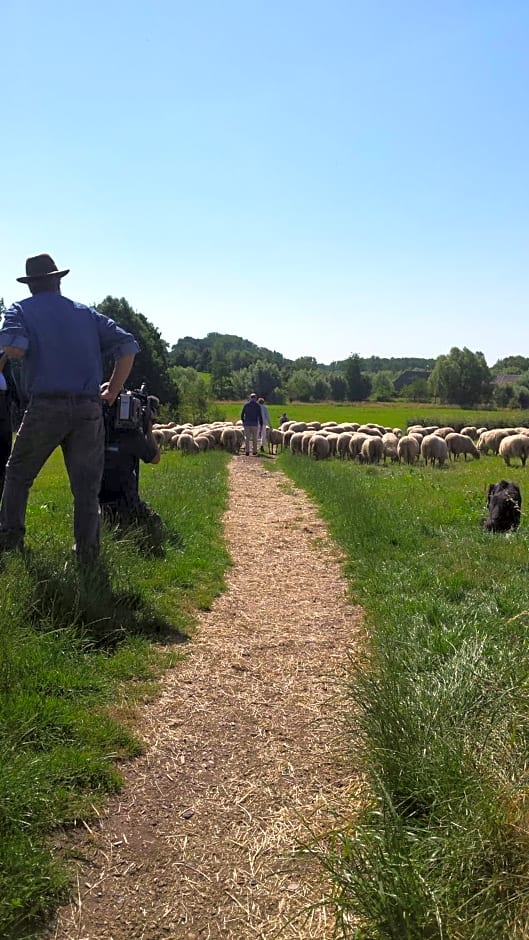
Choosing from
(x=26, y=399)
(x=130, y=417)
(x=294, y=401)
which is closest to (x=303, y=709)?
(x=26, y=399)

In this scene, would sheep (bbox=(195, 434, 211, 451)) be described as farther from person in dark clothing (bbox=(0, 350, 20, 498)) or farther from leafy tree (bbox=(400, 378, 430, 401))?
leafy tree (bbox=(400, 378, 430, 401))

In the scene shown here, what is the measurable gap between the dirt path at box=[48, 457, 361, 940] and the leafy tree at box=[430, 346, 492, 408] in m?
94.1

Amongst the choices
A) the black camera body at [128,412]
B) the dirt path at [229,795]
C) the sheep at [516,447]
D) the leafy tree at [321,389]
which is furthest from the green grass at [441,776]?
the leafy tree at [321,389]

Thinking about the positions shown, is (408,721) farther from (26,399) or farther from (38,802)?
(26,399)

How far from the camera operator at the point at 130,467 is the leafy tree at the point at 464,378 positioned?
301ft

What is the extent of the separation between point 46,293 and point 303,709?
356 centimetres

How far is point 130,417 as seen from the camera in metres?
7.07

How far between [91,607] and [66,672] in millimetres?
842

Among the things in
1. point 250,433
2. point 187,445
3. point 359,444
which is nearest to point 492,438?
point 359,444

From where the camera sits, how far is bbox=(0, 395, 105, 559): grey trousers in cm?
532

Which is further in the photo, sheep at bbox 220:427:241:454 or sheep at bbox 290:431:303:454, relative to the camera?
sheep at bbox 290:431:303:454

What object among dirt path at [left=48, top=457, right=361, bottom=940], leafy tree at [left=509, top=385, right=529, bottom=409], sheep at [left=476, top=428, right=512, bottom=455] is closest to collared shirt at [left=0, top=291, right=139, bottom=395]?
Answer: dirt path at [left=48, top=457, right=361, bottom=940]

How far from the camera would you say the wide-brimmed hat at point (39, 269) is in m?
5.38

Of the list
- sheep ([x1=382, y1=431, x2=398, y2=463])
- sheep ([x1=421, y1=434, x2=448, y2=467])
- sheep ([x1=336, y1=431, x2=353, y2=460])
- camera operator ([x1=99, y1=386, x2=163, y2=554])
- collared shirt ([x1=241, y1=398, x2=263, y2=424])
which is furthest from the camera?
sheep ([x1=336, y1=431, x2=353, y2=460])
